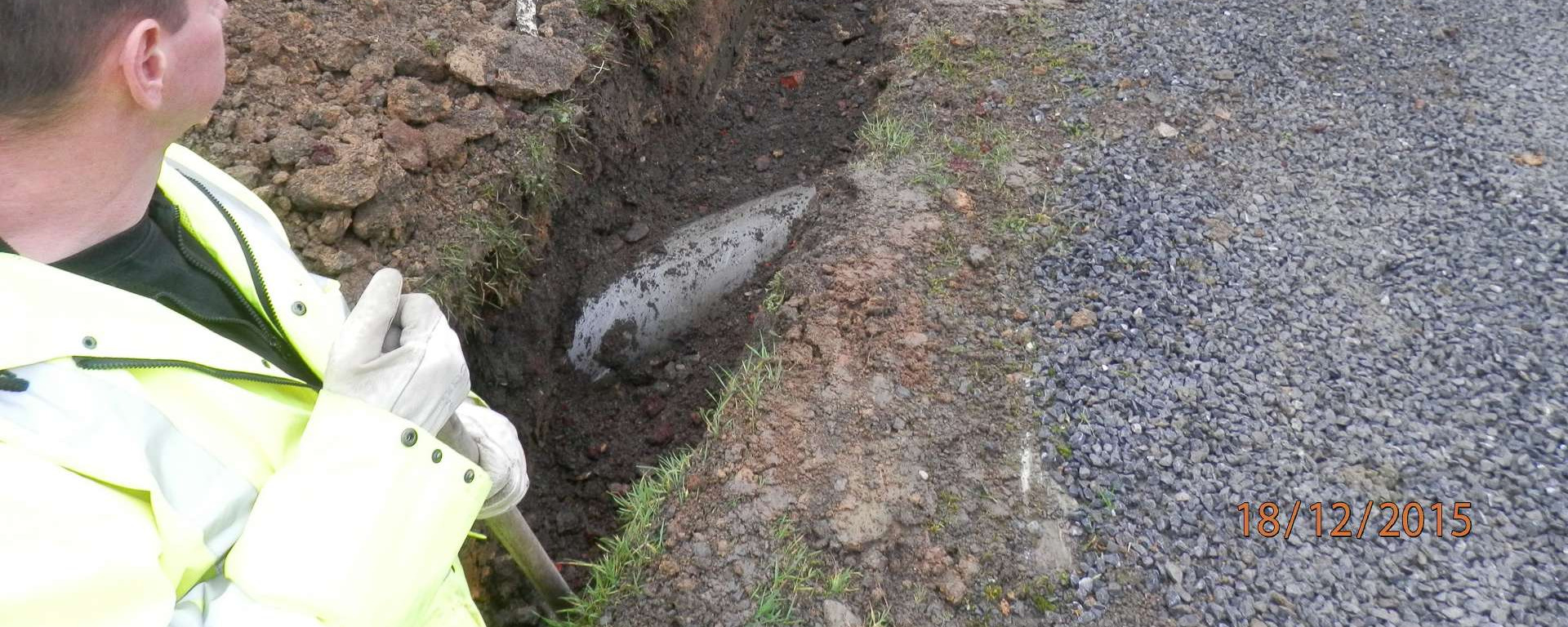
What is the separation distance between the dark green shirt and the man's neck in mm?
44

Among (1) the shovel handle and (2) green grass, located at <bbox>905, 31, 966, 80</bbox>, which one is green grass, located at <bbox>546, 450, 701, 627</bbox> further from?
(2) green grass, located at <bbox>905, 31, 966, 80</bbox>

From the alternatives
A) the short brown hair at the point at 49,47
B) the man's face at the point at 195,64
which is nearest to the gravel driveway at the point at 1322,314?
the man's face at the point at 195,64

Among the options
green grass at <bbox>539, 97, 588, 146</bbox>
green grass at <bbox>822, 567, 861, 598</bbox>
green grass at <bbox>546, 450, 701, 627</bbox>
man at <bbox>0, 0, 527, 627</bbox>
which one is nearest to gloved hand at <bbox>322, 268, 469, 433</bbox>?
man at <bbox>0, 0, 527, 627</bbox>

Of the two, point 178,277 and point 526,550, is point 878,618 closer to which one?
point 526,550

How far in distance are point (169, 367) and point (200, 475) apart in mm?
169

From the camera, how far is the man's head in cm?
118

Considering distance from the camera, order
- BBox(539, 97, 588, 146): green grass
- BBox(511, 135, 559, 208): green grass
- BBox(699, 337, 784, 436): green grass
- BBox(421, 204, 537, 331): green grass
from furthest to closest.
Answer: BBox(539, 97, 588, 146): green grass, BBox(511, 135, 559, 208): green grass, BBox(421, 204, 537, 331): green grass, BBox(699, 337, 784, 436): green grass

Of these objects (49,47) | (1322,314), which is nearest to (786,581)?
(49,47)

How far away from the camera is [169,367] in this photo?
1335 mm

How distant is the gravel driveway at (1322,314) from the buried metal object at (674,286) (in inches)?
52.8

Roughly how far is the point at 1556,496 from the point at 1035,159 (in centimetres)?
239

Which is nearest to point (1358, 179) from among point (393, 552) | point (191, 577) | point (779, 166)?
point (779, 166)

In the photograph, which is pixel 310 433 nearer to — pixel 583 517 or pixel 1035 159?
pixel 583 517

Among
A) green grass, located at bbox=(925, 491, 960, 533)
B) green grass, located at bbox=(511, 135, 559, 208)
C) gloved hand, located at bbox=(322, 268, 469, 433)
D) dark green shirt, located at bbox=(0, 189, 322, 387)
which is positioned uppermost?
dark green shirt, located at bbox=(0, 189, 322, 387)
